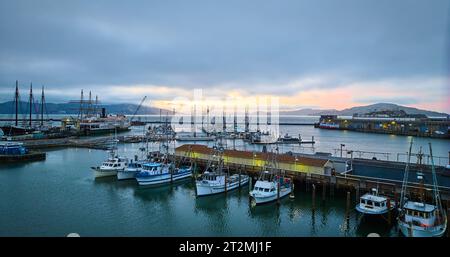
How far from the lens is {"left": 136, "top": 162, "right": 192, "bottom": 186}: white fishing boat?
20.5 meters

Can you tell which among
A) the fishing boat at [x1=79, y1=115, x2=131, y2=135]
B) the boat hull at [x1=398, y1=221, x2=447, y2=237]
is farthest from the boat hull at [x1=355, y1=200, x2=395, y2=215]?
the fishing boat at [x1=79, y1=115, x2=131, y2=135]

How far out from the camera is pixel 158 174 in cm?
2089

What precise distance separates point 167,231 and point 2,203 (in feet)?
31.8

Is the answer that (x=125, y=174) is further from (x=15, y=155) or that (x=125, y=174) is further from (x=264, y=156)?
(x=15, y=155)

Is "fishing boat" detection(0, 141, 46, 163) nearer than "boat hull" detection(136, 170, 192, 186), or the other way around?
"boat hull" detection(136, 170, 192, 186)

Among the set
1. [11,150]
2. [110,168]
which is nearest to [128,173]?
[110,168]

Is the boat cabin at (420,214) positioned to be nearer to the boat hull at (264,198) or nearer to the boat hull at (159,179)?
the boat hull at (264,198)

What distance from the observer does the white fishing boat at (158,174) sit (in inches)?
806

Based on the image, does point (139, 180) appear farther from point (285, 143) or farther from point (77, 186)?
point (285, 143)

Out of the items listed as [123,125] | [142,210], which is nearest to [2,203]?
[142,210]

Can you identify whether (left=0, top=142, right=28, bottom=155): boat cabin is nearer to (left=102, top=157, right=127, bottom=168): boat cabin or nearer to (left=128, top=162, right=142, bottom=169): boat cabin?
(left=102, top=157, right=127, bottom=168): boat cabin

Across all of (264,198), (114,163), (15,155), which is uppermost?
(114,163)
